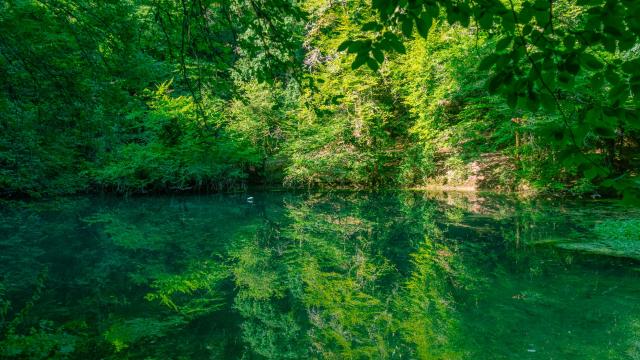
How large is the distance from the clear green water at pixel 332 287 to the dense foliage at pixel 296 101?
56.8 inches

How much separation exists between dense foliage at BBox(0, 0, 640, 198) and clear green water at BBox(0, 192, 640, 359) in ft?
4.73

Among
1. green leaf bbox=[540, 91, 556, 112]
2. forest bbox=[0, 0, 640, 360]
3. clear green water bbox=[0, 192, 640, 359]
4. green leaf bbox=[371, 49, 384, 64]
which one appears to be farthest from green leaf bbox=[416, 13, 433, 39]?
clear green water bbox=[0, 192, 640, 359]

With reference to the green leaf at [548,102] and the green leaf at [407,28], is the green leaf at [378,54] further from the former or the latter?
the green leaf at [548,102]

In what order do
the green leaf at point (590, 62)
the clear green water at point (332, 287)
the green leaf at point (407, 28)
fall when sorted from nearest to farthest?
1. the green leaf at point (590, 62)
2. the green leaf at point (407, 28)
3. the clear green water at point (332, 287)

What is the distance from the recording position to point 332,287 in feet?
20.2

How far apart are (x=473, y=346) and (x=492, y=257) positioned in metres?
3.41

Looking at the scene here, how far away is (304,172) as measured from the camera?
19062mm

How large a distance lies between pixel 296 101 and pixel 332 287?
1278 centimetres

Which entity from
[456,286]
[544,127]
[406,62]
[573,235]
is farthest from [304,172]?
[544,127]

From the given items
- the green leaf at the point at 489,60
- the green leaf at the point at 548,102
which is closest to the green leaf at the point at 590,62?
the green leaf at the point at 548,102

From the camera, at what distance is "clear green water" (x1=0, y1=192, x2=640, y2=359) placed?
434cm

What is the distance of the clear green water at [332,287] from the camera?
14.3ft

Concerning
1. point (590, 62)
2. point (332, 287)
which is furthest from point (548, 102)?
point (332, 287)

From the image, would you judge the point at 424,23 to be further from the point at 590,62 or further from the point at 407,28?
the point at 590,62
